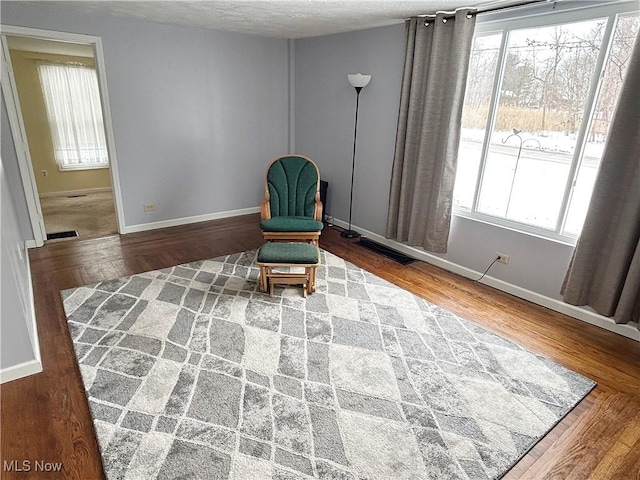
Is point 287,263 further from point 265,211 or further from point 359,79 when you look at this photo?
point 359,79

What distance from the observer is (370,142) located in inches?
171

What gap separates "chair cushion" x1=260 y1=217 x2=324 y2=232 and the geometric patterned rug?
2.05 ft

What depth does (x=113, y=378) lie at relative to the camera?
7.02 ft

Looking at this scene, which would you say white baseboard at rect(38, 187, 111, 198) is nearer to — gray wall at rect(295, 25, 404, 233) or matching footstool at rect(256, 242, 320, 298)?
gray wall at rect(295, 25, 404, 233)

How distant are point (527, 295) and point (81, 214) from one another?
218 inches

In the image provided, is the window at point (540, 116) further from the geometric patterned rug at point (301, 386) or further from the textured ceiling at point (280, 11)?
the geometric patterned rug at point (301, 386)

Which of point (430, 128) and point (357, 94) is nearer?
point (430, 128)

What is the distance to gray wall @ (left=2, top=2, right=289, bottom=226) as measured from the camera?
3.98 metres

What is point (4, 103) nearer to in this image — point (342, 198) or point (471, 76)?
point (342, 198)

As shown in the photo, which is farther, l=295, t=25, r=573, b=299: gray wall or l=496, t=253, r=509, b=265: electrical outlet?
l=496, t=253, r=509, b=265: electrical outlet

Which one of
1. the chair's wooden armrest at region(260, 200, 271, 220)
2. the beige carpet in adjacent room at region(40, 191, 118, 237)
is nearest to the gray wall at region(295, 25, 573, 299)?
the chair's wooden armrest at region(260, 200, 271, 220)

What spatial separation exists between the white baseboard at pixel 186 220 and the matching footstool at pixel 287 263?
2.22m

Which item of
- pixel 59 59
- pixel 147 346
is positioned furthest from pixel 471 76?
pixel 59 59

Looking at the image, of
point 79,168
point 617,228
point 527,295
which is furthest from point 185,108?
point 617,228
